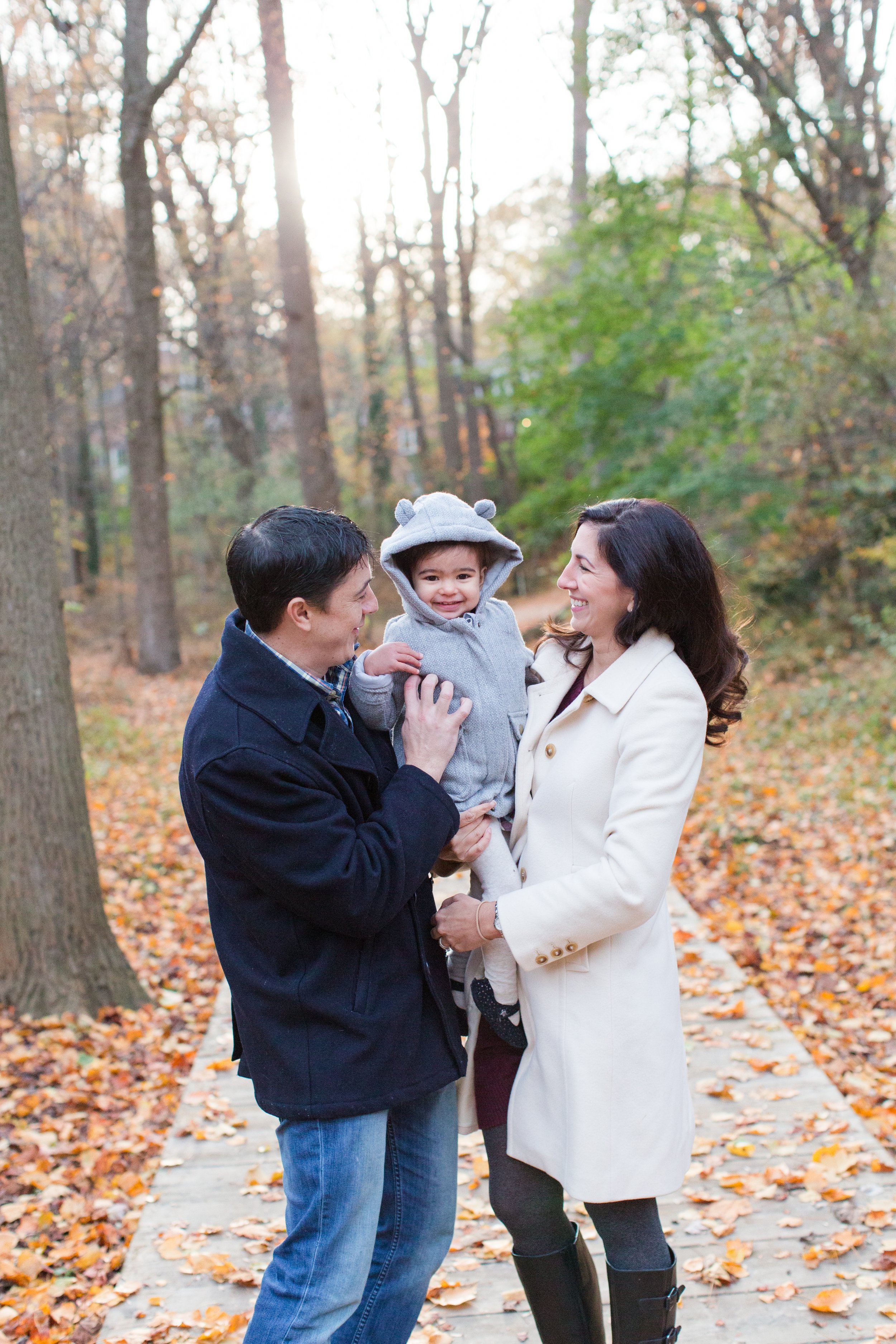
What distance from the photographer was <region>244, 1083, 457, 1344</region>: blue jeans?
2018 millimetres

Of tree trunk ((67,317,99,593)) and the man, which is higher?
tree trunk ((67,317,99,593))

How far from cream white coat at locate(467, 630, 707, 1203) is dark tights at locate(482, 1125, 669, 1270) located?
0.06m

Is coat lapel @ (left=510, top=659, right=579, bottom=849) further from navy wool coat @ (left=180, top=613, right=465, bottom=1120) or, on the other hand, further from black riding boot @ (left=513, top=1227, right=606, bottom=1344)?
black riding boot @ (left=513, top=1227, right=606, bottom=1344)

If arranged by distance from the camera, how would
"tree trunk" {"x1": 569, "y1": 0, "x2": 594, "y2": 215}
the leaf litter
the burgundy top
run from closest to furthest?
the burgundy top < the leaf litter < "tree trunk" {"x1": 569, "y1": 0, "x2": 594, "y2": 215}

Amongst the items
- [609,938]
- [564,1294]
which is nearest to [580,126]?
[609,938]

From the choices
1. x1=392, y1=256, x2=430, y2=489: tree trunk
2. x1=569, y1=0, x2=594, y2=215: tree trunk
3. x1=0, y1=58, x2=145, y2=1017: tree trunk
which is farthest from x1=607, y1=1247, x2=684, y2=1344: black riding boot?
x1=392, y1=256, x2=430, y2=489: tree trunk

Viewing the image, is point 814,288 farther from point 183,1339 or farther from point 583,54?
point 183,1339

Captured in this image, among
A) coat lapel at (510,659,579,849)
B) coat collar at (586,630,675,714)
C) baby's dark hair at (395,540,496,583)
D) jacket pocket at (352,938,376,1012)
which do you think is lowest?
jacket pocket at (352,938,376,1012)

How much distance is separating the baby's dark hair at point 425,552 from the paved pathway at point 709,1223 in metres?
2.04

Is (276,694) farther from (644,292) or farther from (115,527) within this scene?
(115,527)

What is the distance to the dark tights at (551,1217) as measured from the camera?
220 centimetres

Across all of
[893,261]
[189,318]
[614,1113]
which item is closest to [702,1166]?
[614,1113]

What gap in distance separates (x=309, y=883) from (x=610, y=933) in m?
0.63

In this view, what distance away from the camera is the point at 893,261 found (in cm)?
1200
